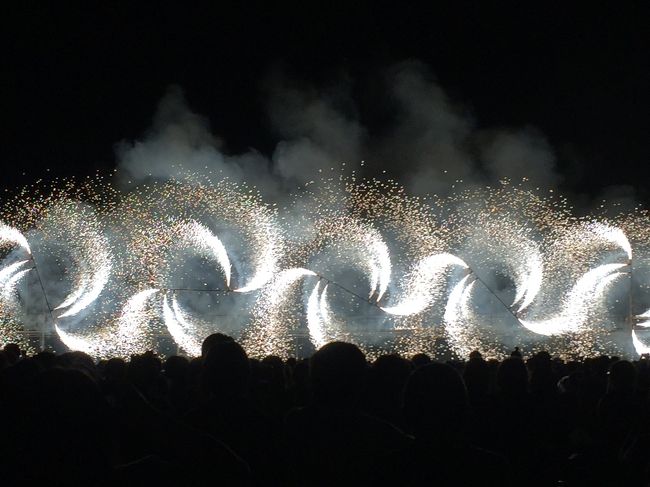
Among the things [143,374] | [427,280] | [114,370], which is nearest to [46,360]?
[114,370]

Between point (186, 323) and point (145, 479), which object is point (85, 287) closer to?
point (186, 323)

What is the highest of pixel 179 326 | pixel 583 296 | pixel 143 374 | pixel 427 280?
pixel 427 280

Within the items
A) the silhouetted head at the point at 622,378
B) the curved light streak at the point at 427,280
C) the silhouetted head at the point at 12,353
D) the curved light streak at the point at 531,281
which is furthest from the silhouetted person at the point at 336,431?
the curved light streak at the point at 531,281

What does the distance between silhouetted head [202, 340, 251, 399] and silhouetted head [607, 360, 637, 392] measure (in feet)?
9.74

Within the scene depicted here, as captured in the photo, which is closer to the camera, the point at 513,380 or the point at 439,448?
the point at 439,448

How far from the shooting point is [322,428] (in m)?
3.21

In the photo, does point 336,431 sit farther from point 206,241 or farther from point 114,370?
point 206,241

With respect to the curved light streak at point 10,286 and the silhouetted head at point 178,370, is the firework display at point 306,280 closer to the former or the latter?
the curved light streak at point 10,286

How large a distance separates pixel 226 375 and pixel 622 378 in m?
3.10

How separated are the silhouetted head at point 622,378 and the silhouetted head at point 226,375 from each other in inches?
117

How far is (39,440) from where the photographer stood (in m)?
2.53

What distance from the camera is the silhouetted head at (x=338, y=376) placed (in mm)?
3261

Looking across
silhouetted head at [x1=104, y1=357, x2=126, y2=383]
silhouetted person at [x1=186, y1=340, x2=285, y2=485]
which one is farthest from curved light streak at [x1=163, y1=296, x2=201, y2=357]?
silhouetted person at [x1=186, y1=340, x2=285, y2=485]

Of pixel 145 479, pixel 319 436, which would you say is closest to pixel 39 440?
pixel 145 479
